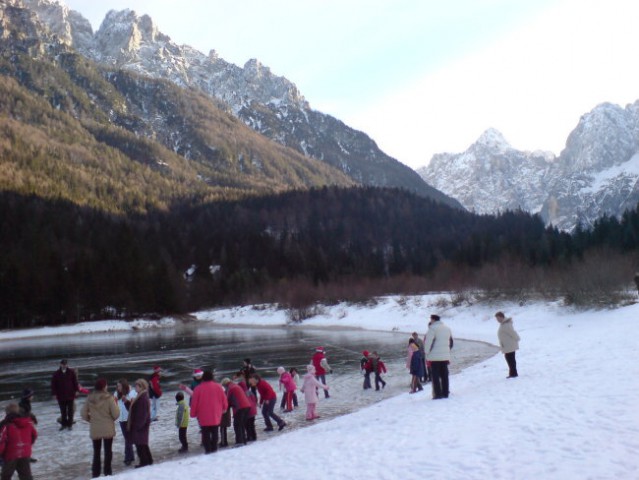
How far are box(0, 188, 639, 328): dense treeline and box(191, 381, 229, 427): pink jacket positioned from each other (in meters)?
59.9

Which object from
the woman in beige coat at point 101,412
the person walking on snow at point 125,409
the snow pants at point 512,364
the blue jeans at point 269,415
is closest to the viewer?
the woman in beige coat at point 101,412

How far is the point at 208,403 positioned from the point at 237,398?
2.06 m

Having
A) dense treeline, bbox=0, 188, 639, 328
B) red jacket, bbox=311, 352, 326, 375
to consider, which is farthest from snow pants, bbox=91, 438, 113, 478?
dense treeline, bbox=0, 188, 639, 328

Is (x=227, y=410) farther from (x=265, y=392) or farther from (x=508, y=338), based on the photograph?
(x=508, y=338)

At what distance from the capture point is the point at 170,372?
31.5 meters

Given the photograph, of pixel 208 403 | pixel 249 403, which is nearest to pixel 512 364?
pixel 249 403

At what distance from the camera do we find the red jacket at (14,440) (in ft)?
35.4

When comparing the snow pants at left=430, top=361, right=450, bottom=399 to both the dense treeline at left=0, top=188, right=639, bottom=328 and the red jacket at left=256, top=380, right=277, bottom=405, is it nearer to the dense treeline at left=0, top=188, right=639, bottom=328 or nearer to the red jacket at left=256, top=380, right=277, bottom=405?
the red jacket at left=256, top=380, right=277, bottom=405

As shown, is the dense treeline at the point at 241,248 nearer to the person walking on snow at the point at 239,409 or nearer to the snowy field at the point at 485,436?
the snowy field at the point at 485,436

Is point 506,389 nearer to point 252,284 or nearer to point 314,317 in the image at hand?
point 314,317

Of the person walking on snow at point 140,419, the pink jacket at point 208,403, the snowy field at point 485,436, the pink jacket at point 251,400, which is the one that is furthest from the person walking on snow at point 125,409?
the pink jacket at point 251,400

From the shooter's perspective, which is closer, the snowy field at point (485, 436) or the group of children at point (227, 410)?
the snowy field at point (485, 436)

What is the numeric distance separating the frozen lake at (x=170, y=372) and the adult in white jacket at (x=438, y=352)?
1299 millimetres

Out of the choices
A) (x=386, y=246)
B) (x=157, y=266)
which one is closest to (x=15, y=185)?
(x=157, y=266)
